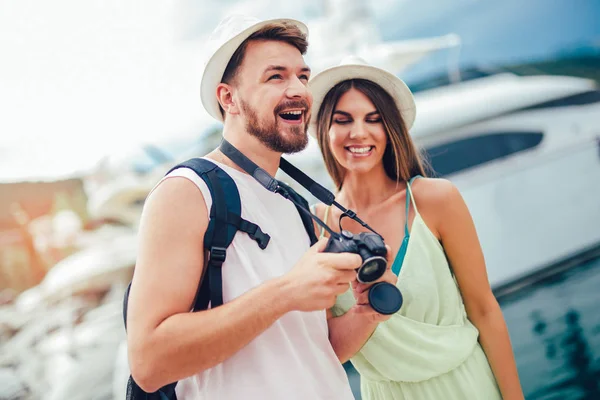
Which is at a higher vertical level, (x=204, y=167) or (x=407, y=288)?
(x=204, y=167)

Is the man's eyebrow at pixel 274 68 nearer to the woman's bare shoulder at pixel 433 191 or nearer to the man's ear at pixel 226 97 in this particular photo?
the man's ear at pixel 226 97

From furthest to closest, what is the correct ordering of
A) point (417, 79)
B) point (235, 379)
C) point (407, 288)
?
1. point (417, 79)
2. point (407, 288)
3. point (235, 379)

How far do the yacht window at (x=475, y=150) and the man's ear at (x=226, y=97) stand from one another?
4.33 metres

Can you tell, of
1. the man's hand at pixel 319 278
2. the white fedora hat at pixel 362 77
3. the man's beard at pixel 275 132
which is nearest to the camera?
the man's hand at pixel 319 278

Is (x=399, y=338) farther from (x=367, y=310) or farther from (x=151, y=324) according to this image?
(x=151, y=324)

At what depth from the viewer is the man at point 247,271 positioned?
2.92 ft

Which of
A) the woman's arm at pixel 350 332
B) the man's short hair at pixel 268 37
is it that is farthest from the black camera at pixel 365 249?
the man's short hair at pixel 268 37

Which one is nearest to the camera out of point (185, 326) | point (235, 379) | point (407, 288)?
point (185, 326)

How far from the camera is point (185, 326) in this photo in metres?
0.88

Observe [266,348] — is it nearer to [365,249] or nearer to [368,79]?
[365,249]

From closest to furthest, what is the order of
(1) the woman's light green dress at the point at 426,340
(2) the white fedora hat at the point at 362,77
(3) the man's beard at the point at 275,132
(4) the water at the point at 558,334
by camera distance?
(3) the man's beard at the point at 275,132 → (1) the woman's light green dress at the point at 426,340 → (2) the white fedora hat at the point at 362,77 → (4) the water at the point at 558,334

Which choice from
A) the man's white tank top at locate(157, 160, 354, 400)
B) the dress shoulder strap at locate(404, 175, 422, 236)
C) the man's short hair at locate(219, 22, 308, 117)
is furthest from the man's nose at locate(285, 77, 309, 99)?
the dress shoulder strap at locate(404, 175, 422, 236)

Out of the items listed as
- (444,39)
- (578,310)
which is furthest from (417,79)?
(578,310)

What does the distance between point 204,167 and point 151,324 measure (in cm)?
34
